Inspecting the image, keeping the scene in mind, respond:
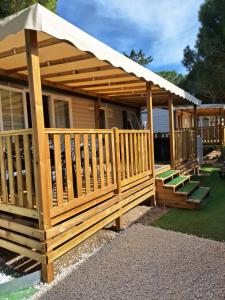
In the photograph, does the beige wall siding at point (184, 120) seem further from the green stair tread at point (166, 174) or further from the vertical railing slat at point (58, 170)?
the vertical railing slat at point (58, 170)

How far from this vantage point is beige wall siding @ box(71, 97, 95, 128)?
7.42m

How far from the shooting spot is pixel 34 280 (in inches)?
107

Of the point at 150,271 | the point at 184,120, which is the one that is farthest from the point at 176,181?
the point at 184,120

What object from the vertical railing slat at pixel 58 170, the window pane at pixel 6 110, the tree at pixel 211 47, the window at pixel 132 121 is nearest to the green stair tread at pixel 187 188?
the vertical railing slat at pixel 58 170

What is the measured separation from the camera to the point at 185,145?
27.8 feet

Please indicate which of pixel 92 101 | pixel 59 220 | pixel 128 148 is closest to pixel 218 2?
pixel 92 101

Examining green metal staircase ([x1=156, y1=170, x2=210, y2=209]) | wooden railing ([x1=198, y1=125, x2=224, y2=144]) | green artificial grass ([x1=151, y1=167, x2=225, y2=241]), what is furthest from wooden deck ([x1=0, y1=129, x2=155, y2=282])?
wooden railing ([x1=198, y1=125, x2=224, y2=144])

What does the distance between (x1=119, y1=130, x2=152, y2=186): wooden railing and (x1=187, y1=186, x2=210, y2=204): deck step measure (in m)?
1.04

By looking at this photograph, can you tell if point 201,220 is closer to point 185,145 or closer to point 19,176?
point 19,176

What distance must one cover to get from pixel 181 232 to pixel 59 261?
189 centimetres

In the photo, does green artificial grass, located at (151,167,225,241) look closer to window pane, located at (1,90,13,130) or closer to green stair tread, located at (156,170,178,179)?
green stair tread, located at (156,170,178,179)

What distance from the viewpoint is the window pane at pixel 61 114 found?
677cm

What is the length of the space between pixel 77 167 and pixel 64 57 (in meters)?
1.89

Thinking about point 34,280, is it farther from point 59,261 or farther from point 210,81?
point 210,81
